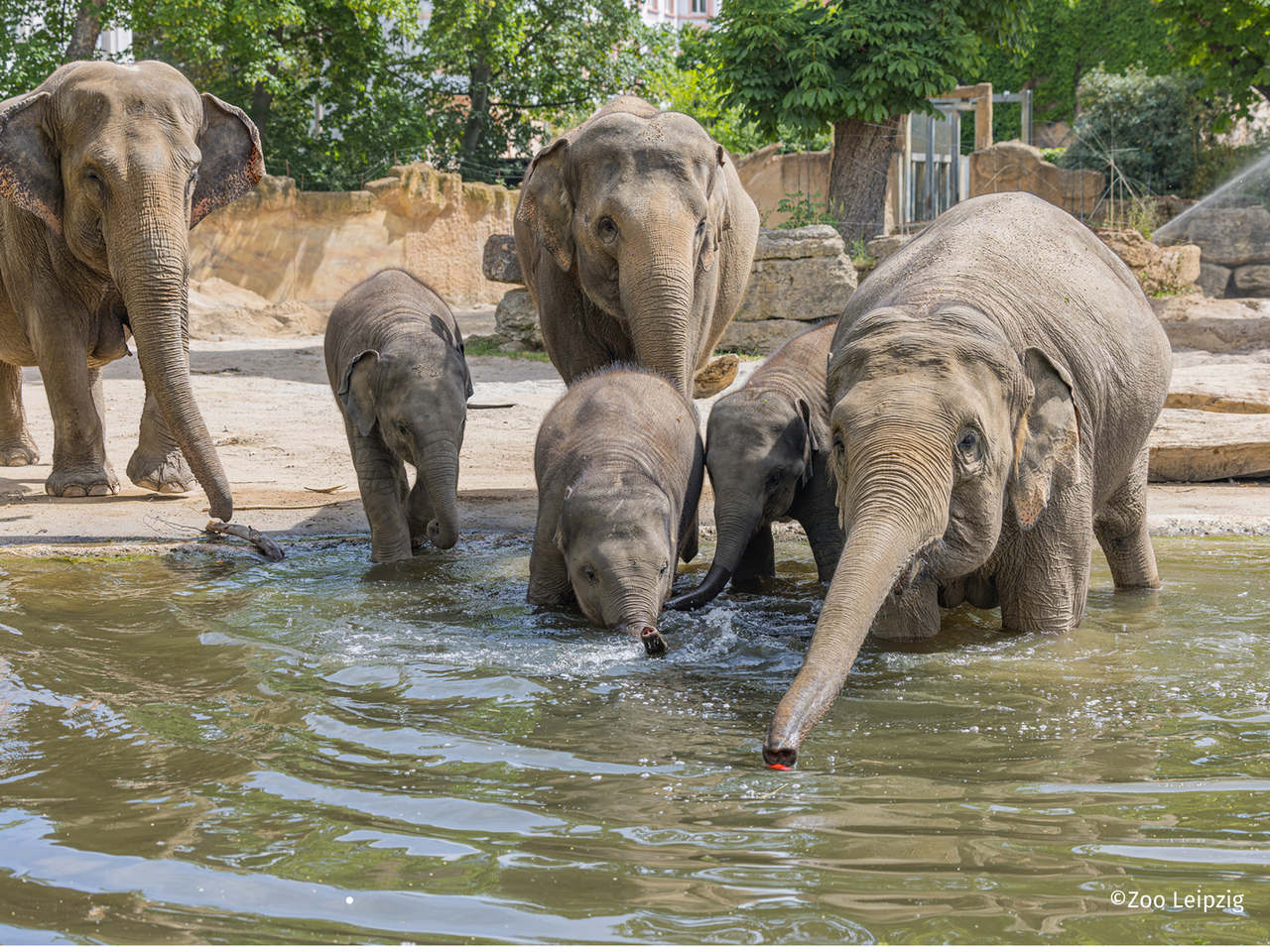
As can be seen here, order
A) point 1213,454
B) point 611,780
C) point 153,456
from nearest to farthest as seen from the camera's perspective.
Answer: point 611,780 < point 153,456 < point 1213,454

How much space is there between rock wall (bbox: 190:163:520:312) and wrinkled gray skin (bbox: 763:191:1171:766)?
2051cm

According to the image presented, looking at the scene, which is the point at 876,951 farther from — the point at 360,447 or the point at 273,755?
the point at 360,447

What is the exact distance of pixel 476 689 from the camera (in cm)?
463

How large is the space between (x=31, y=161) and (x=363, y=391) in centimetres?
280

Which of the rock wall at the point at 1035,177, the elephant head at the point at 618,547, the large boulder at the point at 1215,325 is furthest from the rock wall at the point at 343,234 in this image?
the elephant head at the point at 618,547

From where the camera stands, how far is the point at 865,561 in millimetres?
3787

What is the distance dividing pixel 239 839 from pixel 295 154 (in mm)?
26491

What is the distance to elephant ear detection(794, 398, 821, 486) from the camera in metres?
6.44

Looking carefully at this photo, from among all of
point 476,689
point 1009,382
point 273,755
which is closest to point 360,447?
point 476,689

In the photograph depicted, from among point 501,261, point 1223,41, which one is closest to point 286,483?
point 501,261

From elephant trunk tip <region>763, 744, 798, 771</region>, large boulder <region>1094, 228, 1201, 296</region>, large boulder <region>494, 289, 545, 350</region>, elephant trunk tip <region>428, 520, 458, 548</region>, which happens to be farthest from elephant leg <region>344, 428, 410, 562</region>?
large boulder <region>1094, 228, 1201, 296</region>

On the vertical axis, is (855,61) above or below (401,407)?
above

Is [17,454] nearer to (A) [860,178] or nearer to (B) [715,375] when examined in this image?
(B) [715,375]

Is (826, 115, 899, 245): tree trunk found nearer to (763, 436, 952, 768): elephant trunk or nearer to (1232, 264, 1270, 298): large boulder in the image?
(1232, 264, 1270, 298): large boulder
